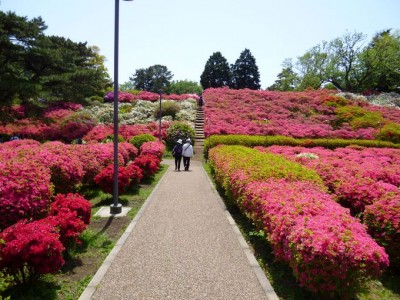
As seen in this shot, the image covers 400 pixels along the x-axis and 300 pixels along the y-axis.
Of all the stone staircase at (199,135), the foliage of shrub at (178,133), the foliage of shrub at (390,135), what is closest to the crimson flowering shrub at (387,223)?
the stone staircase at (199,135)

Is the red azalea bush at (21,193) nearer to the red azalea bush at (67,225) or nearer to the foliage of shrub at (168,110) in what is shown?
the red azalea bush at (67,225)

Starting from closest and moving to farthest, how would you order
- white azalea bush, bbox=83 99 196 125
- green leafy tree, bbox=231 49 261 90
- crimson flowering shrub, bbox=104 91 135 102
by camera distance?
1. white azalea bush, bbox=83 99 196 125
2. crimson flowering shrub, bbox=104 91 135 102
3. green leafy tree, bbox=231 49 261 90

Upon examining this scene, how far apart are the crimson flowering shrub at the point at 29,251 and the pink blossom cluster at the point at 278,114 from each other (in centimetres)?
2080

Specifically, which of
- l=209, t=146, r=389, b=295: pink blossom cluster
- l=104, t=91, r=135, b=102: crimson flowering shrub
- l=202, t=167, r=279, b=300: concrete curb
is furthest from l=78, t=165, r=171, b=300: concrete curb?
l=104, t=91, r=135, b=102: crimson flowering shrub

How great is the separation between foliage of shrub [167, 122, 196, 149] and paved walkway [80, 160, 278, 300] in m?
16.9

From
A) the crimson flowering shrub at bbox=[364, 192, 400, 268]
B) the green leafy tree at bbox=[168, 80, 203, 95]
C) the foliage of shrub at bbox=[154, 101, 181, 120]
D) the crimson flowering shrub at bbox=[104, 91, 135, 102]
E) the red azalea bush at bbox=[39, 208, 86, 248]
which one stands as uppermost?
the green leafy tree at bbox=[168, 80, 203, 95]

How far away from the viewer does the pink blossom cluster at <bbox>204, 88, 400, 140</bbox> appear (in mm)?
26766

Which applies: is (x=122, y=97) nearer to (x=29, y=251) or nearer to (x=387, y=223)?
(x=29, y=251)

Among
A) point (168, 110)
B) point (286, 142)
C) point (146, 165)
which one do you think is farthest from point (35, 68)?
point (286, 142)

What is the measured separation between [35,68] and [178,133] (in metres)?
11.7

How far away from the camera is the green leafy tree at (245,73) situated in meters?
71.5

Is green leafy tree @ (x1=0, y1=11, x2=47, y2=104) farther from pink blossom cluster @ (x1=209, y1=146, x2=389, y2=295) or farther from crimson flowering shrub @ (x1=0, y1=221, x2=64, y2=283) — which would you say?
pink blossom cluster @ (x1=209, y1=146, x2=389, y2=295)

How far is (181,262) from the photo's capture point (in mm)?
5453

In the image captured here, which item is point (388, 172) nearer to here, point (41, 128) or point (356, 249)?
point (356, 249)
